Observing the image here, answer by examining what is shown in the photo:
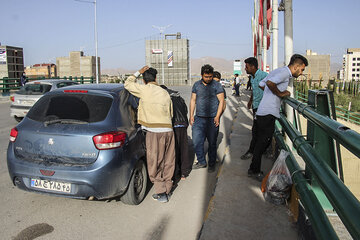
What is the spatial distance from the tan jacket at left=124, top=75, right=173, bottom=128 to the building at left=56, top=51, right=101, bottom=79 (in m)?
49.5

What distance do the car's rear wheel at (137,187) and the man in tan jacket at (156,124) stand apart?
0.18 metres

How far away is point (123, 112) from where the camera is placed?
13.5 feet

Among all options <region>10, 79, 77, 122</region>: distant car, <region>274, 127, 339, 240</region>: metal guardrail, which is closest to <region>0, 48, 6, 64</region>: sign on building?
<region>10, 79, 77, 122</region>: distant car

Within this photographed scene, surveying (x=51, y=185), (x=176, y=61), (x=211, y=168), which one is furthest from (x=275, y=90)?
(x=176, y=61)

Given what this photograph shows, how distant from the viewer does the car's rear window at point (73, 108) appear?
3.86 meters

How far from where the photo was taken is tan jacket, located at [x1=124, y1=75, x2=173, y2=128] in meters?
4.04

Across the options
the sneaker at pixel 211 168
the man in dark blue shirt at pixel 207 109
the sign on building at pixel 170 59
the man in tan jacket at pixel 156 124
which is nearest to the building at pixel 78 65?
the sign on building at pixel 170 59

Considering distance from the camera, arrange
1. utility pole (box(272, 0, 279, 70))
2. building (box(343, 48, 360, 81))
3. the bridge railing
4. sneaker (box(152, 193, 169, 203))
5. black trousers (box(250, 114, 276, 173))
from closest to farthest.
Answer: the bridge railing, sneaker (box(152, 193, 169, 203)), black trousers (box(250, 114, 276, 173)), utility pole (box(272, 0, 279, 70)), building (box(343, 48, 360, 81))

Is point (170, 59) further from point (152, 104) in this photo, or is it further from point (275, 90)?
point (152, 104)

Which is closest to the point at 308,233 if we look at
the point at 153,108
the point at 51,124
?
the point at 153,108

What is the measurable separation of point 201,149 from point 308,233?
3079mm

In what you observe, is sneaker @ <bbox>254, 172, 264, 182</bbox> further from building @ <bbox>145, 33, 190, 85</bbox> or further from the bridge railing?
building @ <bbox>145, 33, 190, 85</bbox>

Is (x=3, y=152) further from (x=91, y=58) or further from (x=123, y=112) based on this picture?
(x=91, y=58)

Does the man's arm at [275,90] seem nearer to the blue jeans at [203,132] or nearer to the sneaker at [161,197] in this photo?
the blue jeans at [203,132]
